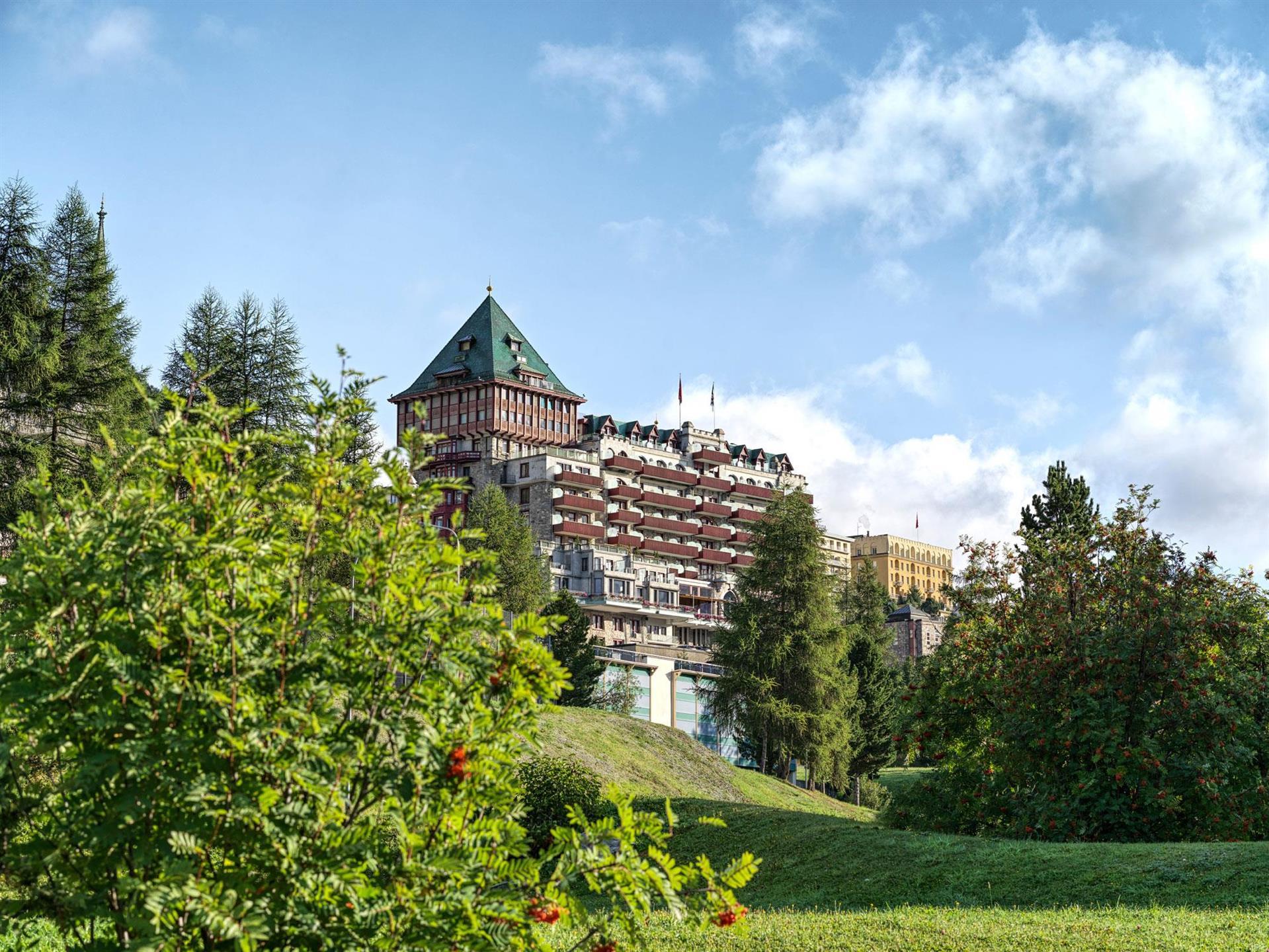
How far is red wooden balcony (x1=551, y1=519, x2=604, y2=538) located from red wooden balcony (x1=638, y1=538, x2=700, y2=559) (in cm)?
520

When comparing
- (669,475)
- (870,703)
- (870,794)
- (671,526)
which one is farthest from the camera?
(669,475)

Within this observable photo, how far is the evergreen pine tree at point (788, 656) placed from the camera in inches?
2096

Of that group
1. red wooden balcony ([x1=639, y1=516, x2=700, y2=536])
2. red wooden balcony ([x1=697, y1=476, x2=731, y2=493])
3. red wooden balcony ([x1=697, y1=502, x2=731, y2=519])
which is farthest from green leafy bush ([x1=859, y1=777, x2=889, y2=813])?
red wooden balcony ([x1=697, y1=476, x2=731, y2=493])

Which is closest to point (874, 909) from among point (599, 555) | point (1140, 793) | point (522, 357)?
point (1140, 793)

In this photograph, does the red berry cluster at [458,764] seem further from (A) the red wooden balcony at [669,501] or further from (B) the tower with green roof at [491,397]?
(A) the red wooden balcony at [669,501]

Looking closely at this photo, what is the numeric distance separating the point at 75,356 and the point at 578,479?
63162 mm

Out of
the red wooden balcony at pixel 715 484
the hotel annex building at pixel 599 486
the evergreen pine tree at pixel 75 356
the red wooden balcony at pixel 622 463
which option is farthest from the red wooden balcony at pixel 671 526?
the evergreen pine tree at pixel 75 356

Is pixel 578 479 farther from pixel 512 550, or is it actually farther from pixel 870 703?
pixel 870 703

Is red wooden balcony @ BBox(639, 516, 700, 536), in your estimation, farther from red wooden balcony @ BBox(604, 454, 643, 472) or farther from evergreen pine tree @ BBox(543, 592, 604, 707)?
→ evergreen pine tree @ BBox(543, 592, 604, 707)

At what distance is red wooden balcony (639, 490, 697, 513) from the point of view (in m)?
105

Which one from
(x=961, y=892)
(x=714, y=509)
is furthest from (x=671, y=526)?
(x=961, y=892)

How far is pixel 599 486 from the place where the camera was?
100 meters

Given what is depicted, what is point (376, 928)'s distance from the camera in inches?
187

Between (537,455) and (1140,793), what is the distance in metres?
83.0
